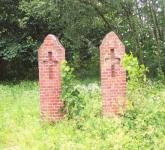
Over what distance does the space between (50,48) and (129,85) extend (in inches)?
85.0

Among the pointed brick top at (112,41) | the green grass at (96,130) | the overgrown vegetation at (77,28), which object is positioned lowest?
the green grass at (96,130)

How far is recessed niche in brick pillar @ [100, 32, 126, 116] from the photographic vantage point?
10.9 m

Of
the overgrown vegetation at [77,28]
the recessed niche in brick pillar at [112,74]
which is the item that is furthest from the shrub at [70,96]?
the overgrown vegetation at [77,28]

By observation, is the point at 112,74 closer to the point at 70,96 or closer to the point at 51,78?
the point at 70,96

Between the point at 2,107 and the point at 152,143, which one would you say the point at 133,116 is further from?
the point at 2,107

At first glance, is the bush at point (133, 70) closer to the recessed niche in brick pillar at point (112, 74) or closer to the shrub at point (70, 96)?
the recessed niche in brick pillar at point (112, 74)

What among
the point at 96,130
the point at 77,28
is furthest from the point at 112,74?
the point at 77,28

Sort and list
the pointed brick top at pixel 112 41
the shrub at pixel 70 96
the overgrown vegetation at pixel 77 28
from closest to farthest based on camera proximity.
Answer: the shrub at pixel 70 96 → the pointed brick top at pixel 112 41 → the overgrown vegetation at pixel 77 28

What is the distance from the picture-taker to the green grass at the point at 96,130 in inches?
342

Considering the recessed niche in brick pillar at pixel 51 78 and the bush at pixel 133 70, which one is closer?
the bush at pixel 133 70

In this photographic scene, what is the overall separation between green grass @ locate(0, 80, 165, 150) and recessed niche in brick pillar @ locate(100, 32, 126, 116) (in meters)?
0.32

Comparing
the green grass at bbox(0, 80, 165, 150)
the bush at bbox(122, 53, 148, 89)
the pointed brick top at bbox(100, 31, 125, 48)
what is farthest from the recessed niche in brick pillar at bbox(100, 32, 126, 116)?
the bush at bbox(122, 53, 148, 89)

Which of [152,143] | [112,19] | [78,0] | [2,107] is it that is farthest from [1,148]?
[112,19]

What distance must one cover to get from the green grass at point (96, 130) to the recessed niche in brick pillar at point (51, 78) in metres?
0.31
